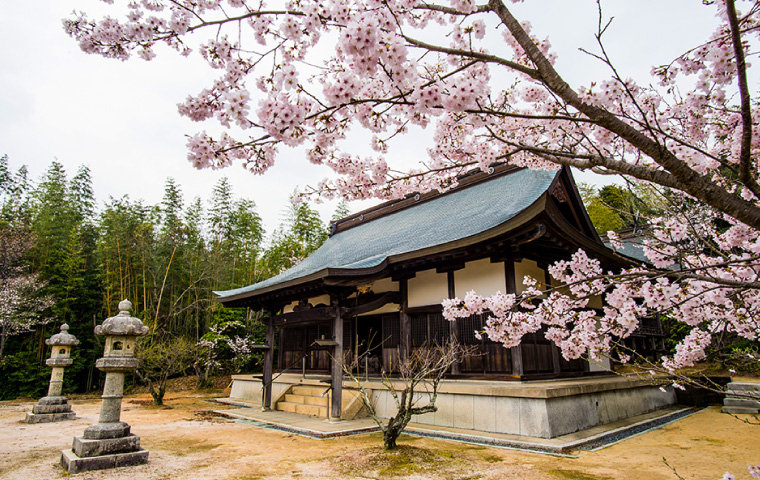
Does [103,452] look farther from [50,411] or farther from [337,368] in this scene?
[50,411]

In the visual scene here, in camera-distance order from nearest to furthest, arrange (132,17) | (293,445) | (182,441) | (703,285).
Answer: (132,17) → (703,285) → (293,445) → (182,441)

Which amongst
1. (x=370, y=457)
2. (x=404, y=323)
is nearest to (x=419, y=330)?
(x=404, y=323)

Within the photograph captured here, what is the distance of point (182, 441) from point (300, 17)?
5.84m

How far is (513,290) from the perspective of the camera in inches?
247

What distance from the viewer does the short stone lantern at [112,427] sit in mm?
4344

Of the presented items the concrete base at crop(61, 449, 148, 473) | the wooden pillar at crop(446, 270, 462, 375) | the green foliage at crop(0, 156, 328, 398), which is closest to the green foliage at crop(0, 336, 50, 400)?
the green foliage at crop(0, 156, 328, 398)

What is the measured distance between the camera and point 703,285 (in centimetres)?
314

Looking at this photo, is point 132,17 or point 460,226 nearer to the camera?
point 132,17

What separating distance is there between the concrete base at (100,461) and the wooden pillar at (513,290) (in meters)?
4.98

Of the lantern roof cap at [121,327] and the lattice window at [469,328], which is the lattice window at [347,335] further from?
the lantern roof cap at [121,327]

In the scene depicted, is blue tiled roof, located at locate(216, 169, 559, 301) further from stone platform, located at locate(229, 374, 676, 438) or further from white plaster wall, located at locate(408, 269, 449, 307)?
stone platform, located at locate(229, 374, 676, 438)

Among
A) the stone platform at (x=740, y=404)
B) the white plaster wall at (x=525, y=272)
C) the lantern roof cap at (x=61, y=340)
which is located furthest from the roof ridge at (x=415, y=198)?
the lantern roof cap at (x=61, y=340)

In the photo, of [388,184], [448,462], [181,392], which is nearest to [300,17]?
[388,184]

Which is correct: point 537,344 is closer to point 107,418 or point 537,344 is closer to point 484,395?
point 484,395
